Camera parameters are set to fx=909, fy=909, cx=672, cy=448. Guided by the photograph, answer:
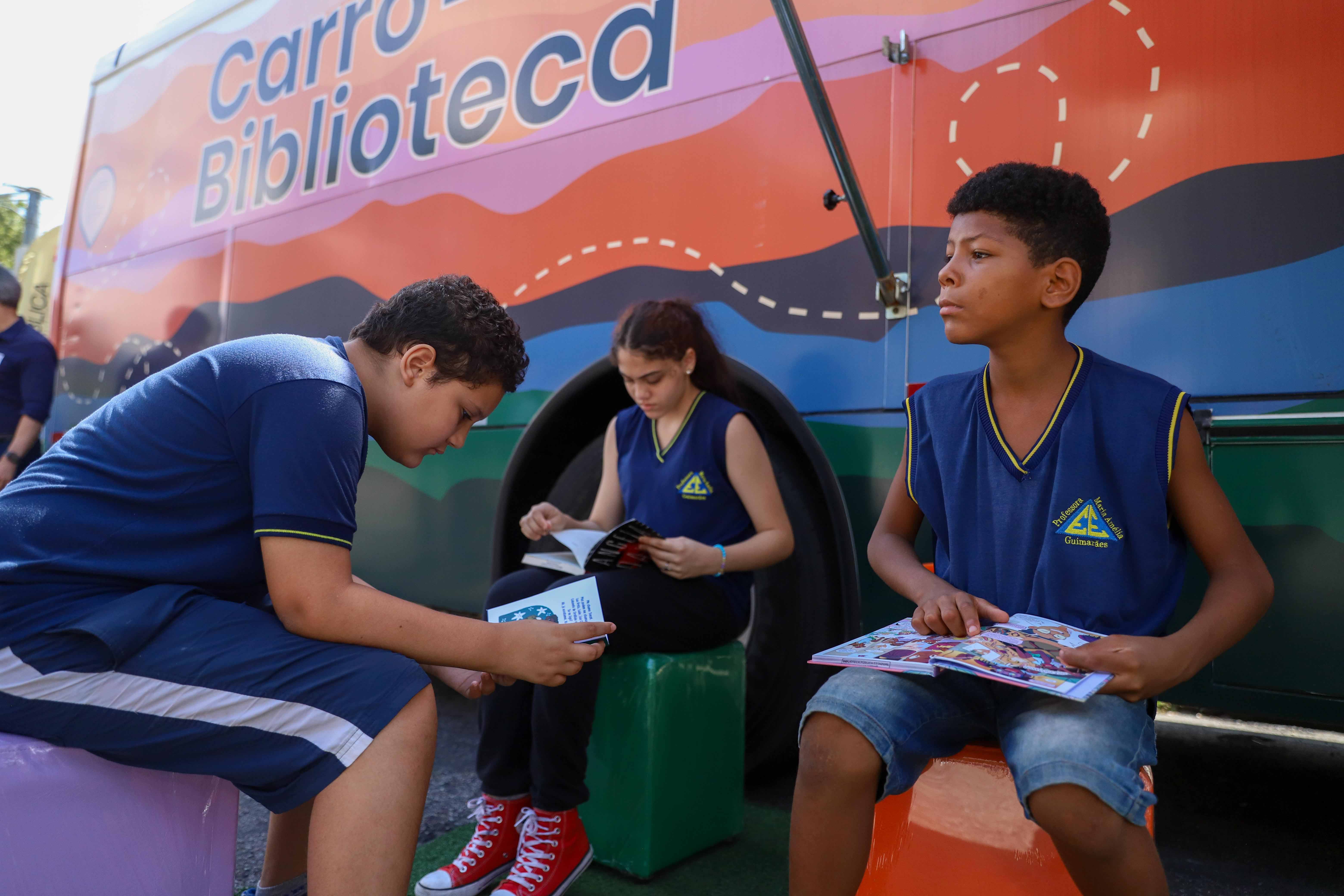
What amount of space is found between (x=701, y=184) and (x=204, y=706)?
1790mm

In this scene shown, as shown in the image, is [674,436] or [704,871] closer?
[704,871]

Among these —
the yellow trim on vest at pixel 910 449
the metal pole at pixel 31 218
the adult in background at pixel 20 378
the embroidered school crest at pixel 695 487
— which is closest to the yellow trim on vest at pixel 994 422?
the yellow trim on vest at pixel 910 449

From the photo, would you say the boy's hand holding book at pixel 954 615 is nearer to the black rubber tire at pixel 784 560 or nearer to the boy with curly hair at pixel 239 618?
the boy with curly hair at pixel 239 618

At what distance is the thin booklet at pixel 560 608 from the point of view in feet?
5.32

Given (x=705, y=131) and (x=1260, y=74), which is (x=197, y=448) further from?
(x=1260, y=74)

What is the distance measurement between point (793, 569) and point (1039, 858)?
1223mm

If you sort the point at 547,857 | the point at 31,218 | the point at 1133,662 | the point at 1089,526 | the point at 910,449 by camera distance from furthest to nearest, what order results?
the point at 31,218 → the point at 547,857 → the point at 910,449 → the point at 1089,526 → the point at 1133,662

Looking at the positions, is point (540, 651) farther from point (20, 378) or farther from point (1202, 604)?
point (20, 378)

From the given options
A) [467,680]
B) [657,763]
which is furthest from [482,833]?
[467,680]

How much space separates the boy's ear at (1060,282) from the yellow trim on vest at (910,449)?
280 millimetres

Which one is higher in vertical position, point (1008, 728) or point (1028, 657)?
point (1028, 657)

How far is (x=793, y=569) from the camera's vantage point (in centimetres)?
240

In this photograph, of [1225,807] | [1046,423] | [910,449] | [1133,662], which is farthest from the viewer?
[1225,807]

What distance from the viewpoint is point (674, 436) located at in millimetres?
2252
